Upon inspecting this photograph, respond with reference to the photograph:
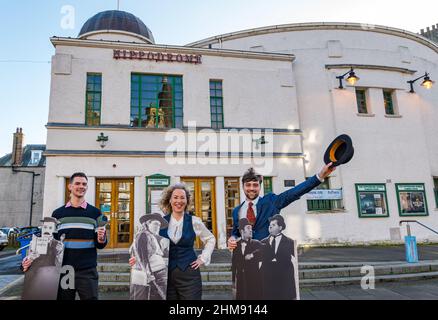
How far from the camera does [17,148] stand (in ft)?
97.8

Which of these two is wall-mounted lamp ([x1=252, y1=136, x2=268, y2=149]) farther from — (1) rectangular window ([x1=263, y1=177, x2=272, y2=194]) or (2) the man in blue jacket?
(2) the man in blue jacket

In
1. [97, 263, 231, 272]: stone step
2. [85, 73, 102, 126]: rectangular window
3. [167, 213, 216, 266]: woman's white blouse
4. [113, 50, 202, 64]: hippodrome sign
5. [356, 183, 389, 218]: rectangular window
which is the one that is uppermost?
[113, 50, 202, 64]: hippodrome sign

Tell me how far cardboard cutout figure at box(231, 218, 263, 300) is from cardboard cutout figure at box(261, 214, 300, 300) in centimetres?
Answer: 7

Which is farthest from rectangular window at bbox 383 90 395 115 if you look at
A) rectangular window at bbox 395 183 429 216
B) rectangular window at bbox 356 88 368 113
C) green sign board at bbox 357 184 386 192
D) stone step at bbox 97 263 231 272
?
A: stone step at bbox 97 263 231 272

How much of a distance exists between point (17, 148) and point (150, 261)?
104ft

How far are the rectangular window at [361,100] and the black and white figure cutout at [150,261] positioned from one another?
13.6 meters

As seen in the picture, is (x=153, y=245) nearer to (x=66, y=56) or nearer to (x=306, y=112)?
(x=66, y=56)

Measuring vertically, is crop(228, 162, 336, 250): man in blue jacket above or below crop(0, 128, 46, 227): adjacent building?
below

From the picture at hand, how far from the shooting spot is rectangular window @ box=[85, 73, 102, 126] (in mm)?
11945

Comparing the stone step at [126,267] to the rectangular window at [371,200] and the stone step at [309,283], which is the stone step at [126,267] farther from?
the rectangular window at [371,200]

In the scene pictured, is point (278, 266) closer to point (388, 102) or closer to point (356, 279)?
point (356, 279)
